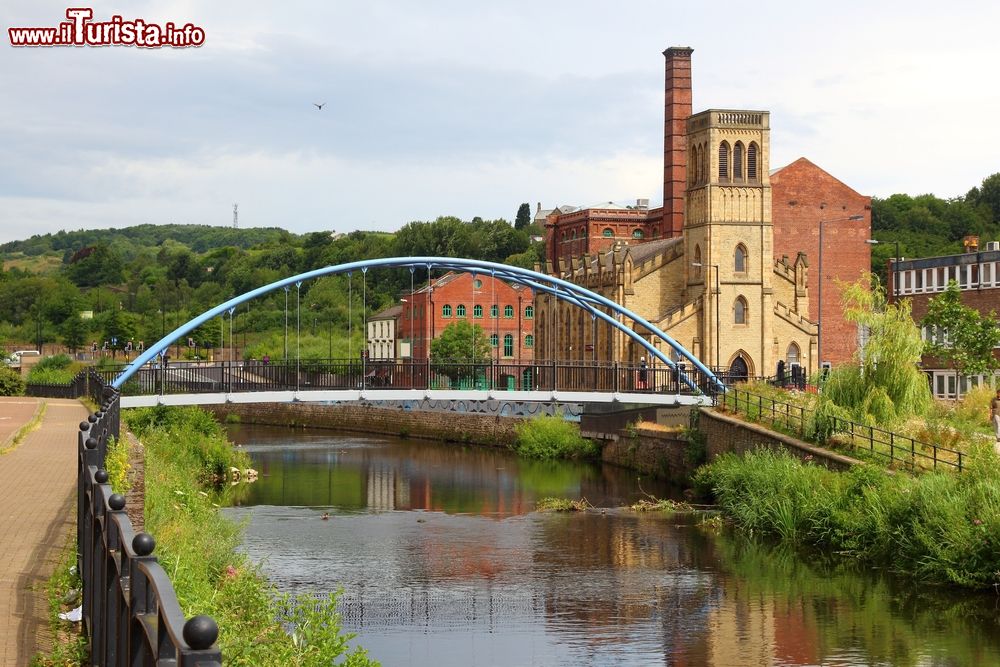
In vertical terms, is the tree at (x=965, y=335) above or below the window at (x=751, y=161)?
below

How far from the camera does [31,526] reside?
46.0 feet

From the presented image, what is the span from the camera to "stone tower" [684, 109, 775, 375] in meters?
61.1

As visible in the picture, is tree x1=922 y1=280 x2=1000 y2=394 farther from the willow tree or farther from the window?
the window

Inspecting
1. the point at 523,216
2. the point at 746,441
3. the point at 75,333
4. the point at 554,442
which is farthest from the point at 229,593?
the point at 523,216

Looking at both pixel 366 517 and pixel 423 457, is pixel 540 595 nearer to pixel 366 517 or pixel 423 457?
pixel 366 517

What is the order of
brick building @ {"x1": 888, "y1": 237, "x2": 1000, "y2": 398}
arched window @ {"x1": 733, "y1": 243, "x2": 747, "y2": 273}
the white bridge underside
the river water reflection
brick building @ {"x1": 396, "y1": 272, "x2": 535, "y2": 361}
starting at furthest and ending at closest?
brick building @ {"x1": 396, "y1": 272, "x2": 535, "y2": 361} → arched window @ {"x1": 733, "y1": 243, "x2": 747, "y2": 273} → brick building @ {"x1": 888, "y1": 237, "x2": 1000, "y2": 398} → the white bridge underside → the river water reflection

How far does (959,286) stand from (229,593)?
4964 centimetres

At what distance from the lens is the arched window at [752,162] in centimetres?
6212

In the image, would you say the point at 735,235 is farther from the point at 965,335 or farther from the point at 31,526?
the point at 31,526

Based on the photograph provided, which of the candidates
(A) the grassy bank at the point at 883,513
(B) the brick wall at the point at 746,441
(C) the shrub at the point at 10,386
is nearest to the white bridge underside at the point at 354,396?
(B) the brick wall at the point at 746,441

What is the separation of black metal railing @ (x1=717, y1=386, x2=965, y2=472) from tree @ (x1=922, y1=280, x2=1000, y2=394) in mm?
9208

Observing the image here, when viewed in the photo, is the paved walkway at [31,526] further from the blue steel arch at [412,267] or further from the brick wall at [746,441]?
the brick wall at [746,441]

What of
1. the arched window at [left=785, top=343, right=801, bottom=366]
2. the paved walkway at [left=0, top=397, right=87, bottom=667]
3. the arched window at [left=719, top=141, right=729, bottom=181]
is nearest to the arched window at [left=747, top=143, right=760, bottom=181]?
the arched window at [left=719, top=141, right=729, bottom=181]

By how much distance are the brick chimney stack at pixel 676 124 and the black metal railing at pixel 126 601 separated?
6371 centimetres
